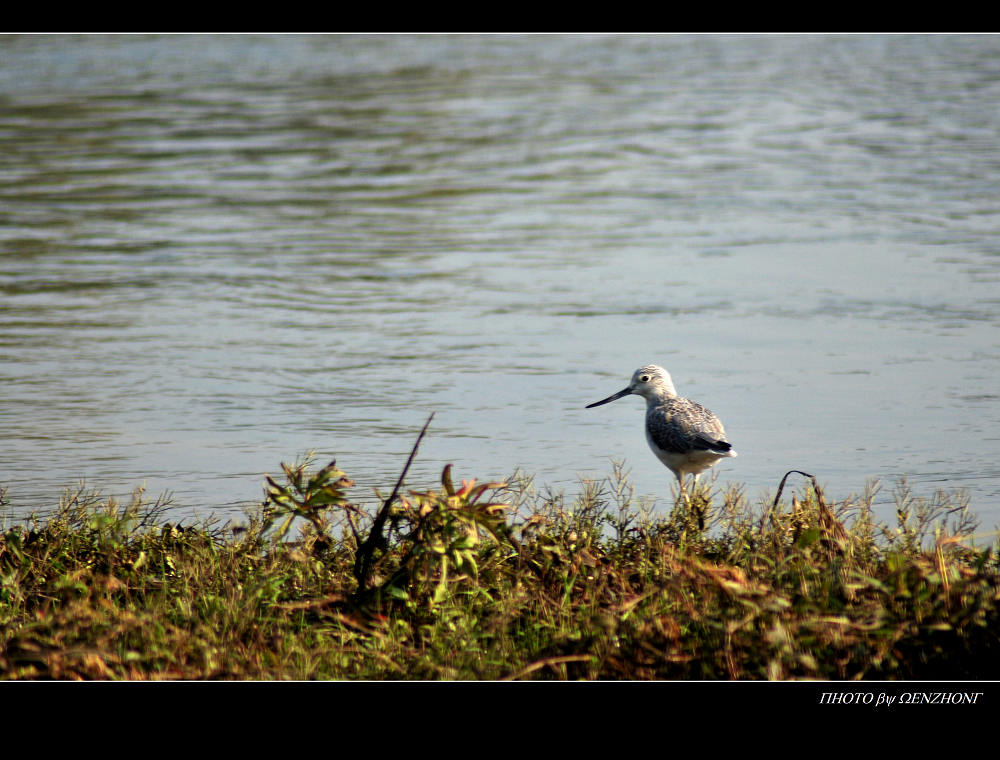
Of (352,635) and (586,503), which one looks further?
(586,503)

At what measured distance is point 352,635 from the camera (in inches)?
193

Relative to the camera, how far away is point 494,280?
41.6 ft

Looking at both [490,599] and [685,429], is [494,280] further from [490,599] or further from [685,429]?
[490,599]

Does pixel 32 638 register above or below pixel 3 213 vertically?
below

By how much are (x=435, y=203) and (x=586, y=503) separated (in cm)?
1056

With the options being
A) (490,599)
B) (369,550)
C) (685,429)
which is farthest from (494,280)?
(369,550)

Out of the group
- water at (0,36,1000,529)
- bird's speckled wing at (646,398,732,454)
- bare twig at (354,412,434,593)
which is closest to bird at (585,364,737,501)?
bird's speckled wing at (646,398,732,454)

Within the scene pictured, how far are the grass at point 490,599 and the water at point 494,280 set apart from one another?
5.66ft

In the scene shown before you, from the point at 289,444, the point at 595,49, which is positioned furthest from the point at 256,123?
the point at 289,444

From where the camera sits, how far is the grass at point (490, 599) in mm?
4555

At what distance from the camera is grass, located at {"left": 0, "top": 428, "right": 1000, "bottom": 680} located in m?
4.55

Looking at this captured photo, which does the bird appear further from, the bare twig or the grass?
the bare twig

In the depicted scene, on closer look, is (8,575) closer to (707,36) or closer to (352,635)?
(352,635)

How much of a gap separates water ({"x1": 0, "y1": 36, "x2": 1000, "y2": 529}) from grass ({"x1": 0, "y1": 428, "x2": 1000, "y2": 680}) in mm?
1726
